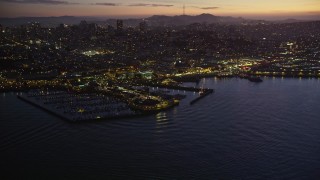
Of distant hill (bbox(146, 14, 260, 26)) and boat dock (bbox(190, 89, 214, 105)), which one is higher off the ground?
distant hill (bbox(146, 14, 260, 26))

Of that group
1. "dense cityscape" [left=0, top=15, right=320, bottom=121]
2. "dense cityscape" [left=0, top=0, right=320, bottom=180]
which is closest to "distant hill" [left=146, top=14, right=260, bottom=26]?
"dense cityscape" [left=0, top=15, right=320, bottom=121]

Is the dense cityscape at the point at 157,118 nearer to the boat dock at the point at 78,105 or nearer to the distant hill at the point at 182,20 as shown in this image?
the boat dock at the point at 78,105

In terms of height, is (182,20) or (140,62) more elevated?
(182,20)

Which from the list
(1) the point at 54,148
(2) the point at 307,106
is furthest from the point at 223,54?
(1) the point at 54,148

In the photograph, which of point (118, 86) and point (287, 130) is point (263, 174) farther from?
point (118, 86)

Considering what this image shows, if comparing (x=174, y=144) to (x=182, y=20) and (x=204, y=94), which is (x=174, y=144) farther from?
(x=182, y=20)

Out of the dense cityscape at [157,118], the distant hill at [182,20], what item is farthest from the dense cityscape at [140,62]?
the distant hill at [182,20]

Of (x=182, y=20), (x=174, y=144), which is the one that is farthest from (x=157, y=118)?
(x=182, y=20)

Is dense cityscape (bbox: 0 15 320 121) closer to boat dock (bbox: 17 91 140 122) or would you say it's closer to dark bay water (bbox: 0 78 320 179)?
boat dock (bbox: 17 91 140 122)

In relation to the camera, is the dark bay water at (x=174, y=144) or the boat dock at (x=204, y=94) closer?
the dark bay water at (x=174, y=144)
